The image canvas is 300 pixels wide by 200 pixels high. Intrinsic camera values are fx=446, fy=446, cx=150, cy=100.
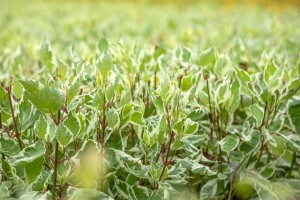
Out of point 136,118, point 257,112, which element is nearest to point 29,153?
point 136,118

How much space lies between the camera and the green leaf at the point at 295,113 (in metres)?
1.49

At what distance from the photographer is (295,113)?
1.50 meters

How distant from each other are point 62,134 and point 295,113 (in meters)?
0.80

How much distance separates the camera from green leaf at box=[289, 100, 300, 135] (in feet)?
4.89

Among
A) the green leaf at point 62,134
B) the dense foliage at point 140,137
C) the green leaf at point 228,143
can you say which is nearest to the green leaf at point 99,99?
the dense foliage at point 140,137

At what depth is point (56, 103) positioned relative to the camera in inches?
43.8

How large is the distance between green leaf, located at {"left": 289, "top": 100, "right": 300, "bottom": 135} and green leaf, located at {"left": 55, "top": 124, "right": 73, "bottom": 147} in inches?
30.2

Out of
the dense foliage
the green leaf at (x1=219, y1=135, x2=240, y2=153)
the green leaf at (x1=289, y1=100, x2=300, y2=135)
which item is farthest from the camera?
the green leaf at (x1=289, y1=100, x2=300, y2=135)

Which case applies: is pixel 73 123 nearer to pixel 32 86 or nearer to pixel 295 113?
pixel 32 86

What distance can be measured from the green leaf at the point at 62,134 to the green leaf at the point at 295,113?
0.77m

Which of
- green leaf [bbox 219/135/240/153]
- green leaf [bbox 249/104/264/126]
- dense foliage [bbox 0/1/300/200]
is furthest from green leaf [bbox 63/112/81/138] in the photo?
green leaf [bbox 249/104/264/126]

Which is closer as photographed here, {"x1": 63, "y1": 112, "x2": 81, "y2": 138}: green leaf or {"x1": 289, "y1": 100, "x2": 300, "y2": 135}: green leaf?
{"x1": 63, "y1": 112, "x2": 81, "y2": 138}: green leaf

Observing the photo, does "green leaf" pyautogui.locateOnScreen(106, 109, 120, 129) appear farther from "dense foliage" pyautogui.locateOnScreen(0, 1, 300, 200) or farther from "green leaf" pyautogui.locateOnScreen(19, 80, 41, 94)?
"green leaf" pyautogui.locateOnScreen(19, 80, 41, 94)

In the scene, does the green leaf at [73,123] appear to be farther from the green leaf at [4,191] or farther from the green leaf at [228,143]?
the green leaf at [228,143]
